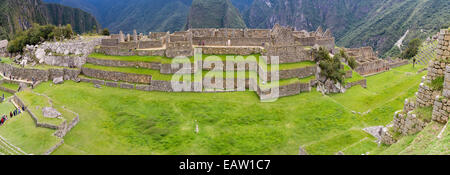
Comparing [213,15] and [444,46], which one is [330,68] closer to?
[444,46]

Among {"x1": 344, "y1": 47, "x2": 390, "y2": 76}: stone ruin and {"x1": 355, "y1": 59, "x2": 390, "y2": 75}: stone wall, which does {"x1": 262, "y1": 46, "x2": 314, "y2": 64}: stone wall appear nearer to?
{"x1": 344, "y1": 47, "x2": 390, "y2": 76}: stone ruin

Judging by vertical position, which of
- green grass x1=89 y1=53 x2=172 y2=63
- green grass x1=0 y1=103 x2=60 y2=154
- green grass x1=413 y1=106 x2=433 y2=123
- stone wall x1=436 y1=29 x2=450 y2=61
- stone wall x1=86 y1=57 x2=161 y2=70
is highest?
stone wall x1=436 y1=29 x2=450 y2=61

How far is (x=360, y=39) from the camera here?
5906 inches

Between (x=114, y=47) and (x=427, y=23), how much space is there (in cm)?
12348

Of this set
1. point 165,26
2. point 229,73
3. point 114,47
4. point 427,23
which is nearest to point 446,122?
point 229,73

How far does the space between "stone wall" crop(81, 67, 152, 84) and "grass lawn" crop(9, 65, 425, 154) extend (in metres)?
1.91

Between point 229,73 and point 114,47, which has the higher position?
point 114,47

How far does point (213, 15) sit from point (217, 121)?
177413 mm

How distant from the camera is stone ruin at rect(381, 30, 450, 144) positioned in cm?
1021

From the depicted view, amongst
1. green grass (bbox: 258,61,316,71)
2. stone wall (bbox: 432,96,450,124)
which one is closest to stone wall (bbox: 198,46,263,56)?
green grass (bbox: 258,61,316,71)

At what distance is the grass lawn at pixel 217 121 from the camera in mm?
18547

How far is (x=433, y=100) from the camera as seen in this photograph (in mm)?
11383

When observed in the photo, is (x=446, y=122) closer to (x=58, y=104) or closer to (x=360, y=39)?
(x=58, y=104)

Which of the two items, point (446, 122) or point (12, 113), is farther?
point (12, 113)
